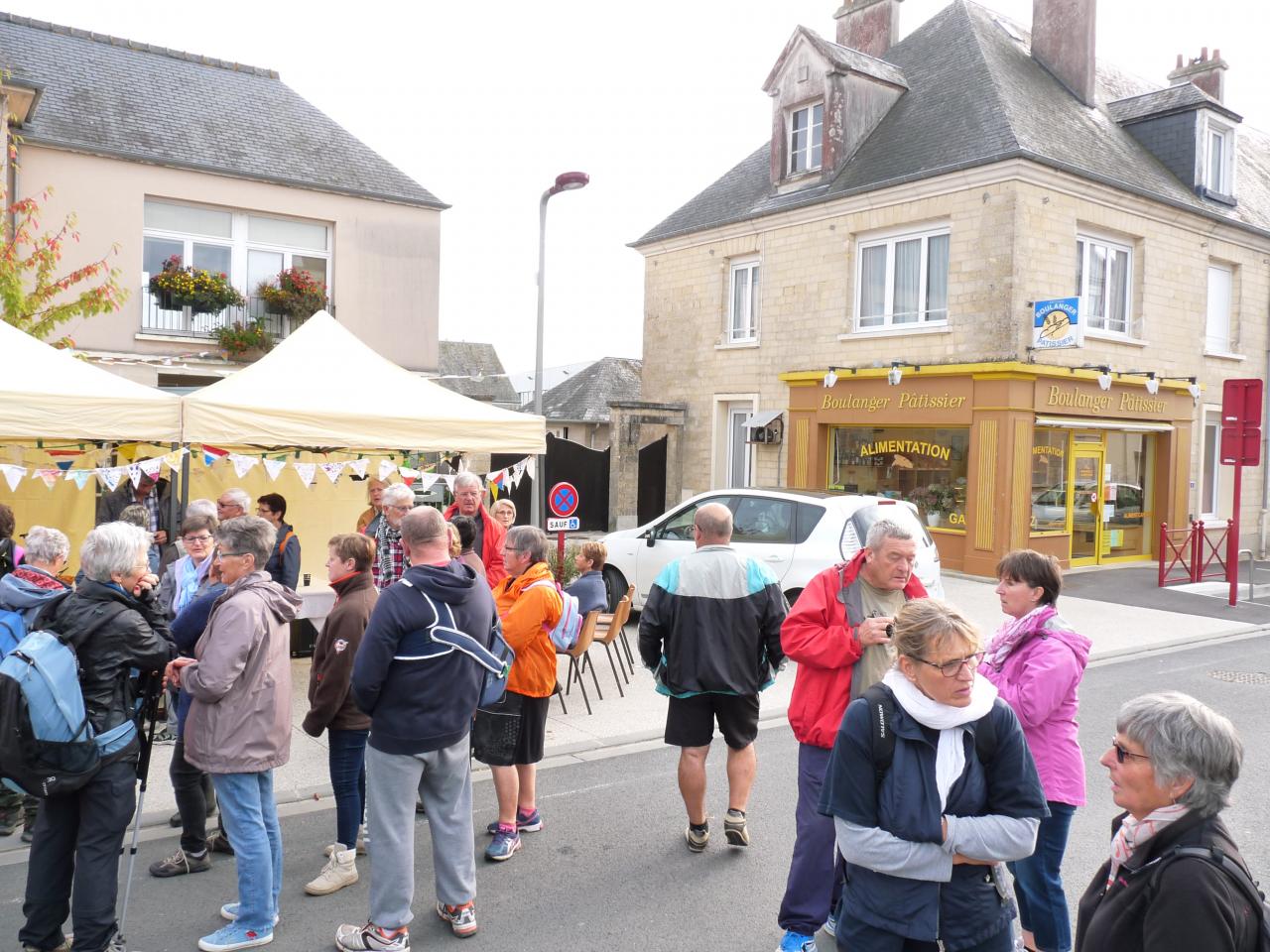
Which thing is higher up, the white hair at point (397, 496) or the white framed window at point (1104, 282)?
the white framed window at point (1104, 282)

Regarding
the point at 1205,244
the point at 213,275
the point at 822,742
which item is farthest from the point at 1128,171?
the point at 822,742

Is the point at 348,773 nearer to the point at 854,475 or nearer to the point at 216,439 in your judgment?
the point at 216,439

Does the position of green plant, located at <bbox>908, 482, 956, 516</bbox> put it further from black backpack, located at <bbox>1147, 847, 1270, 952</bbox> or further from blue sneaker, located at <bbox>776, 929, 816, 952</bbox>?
black backpack, located at <bbox>1147, 847, 1270, 952</bbox>

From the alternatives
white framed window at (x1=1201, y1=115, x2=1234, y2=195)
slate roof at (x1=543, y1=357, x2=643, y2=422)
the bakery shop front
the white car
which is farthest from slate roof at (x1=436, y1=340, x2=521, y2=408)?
the white car

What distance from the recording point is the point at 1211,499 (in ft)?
63.9

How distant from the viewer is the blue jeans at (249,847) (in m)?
3.88

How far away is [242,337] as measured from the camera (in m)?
14.6

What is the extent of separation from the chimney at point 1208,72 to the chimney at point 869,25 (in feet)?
20.7

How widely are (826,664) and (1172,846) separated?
1.83m

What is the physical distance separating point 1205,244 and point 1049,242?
476cm

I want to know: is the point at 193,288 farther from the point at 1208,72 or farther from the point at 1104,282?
the point at 1208,72

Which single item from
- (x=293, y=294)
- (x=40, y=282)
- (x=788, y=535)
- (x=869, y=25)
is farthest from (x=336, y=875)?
(x=869, y=25)

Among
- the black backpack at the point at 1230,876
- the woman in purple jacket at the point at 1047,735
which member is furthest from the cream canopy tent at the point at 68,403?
the black backpack at the point at 1230,876

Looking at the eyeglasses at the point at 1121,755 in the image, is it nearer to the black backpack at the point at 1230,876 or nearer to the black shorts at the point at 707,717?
the black backpack at the point at 1230,876
